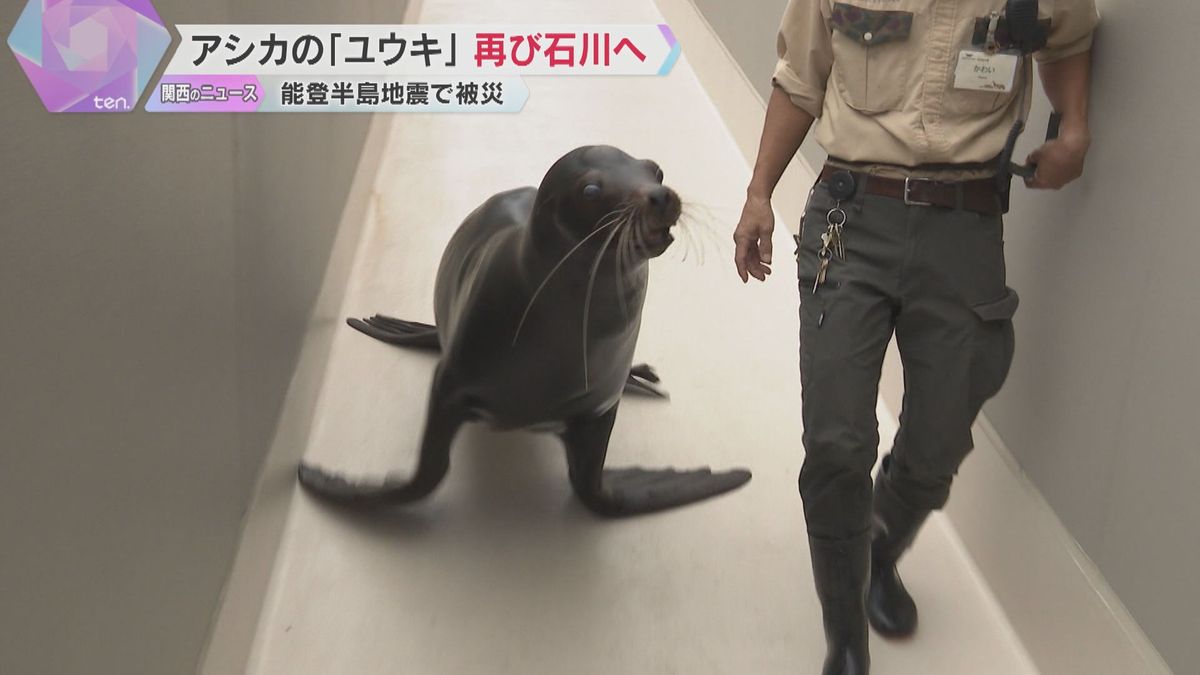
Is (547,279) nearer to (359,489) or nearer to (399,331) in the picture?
(359,489)

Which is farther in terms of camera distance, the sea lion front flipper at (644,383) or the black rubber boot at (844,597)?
the sea lion front flipper at (644,383)

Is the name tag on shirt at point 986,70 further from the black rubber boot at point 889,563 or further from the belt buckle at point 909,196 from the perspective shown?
the black rubber boot at point 889,563

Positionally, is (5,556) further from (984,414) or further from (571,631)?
(984,414)

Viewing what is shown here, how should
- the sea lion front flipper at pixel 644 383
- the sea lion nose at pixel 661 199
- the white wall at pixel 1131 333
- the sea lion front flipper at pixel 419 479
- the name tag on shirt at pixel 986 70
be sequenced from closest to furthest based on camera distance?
the white wall at pixel 1131 333, the name tag on shirt at pixel 986 70, the sea lion nose at pixel 661 199, the sea lion front flipper at pixel 419 479, the sea lion front flipper at pixel 644 383

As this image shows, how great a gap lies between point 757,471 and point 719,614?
462 mm

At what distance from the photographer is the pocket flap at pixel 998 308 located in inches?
60.4

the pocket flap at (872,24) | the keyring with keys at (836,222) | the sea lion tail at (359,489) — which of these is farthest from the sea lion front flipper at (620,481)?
the pocket flap at (872,24)

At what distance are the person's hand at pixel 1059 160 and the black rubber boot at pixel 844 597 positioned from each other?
1.84ft

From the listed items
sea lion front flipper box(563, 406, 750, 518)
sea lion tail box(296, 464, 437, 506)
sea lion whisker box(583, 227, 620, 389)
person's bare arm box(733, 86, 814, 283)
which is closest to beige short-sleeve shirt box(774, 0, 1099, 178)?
person's bare arm box(733, 86, 814, 283)

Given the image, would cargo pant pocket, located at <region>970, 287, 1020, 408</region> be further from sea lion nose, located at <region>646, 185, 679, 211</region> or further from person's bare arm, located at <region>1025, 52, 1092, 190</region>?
sea lion nose, located at <region>646, 185, 679, 211</region>

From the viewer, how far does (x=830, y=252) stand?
158cm

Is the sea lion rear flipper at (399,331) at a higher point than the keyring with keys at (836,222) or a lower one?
lower

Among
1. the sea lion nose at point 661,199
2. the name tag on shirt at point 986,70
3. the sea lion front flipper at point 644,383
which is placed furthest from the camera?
the sea lion front flipper at point 644,383
